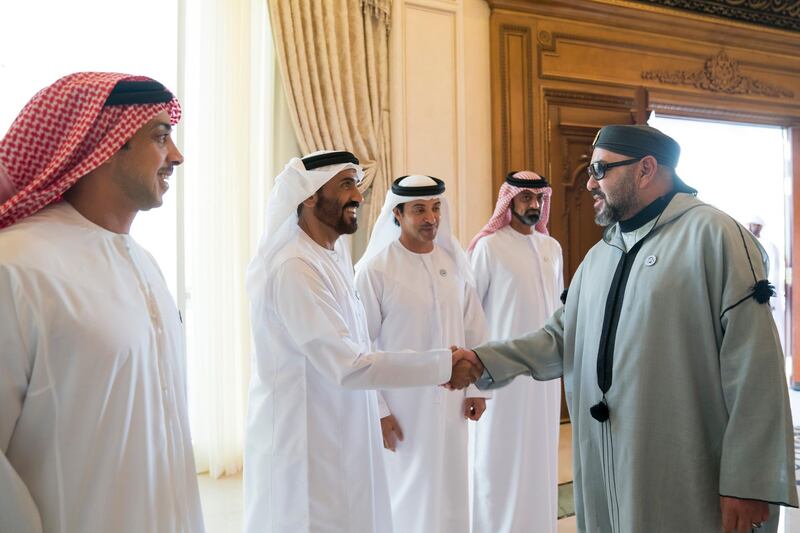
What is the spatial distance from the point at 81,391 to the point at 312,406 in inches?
33.2

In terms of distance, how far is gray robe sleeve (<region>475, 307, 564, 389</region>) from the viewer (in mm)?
2119

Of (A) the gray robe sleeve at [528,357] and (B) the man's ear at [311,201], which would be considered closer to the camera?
(A) the gray robe sleeve at [528,357]

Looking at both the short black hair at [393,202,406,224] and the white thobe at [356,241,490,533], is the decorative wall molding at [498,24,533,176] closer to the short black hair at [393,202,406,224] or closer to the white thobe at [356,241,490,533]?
the short black hair at [393,202,406,224]

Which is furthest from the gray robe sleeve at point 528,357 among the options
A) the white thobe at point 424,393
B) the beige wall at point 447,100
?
the beige wall at point 447,100

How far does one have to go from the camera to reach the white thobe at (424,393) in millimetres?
2533

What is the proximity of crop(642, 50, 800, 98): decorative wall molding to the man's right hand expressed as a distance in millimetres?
4287

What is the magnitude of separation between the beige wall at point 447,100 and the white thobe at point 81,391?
319cm

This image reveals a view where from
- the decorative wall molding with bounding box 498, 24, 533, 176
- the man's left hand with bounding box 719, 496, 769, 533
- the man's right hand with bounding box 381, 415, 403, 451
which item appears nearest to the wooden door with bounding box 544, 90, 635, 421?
the decorative wall molding with bounding box 498, 24, 533, 176

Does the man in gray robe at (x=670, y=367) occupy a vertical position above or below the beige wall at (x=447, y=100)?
below

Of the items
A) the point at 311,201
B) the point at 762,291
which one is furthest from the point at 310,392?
the point at 762,291

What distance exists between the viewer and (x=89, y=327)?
1.26m

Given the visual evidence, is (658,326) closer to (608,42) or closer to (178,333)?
(178,333)

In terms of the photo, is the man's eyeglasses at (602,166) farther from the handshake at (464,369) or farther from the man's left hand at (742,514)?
the man's left hand at (742,514)

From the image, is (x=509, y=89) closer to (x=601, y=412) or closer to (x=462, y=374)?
(x=462, y=374)
